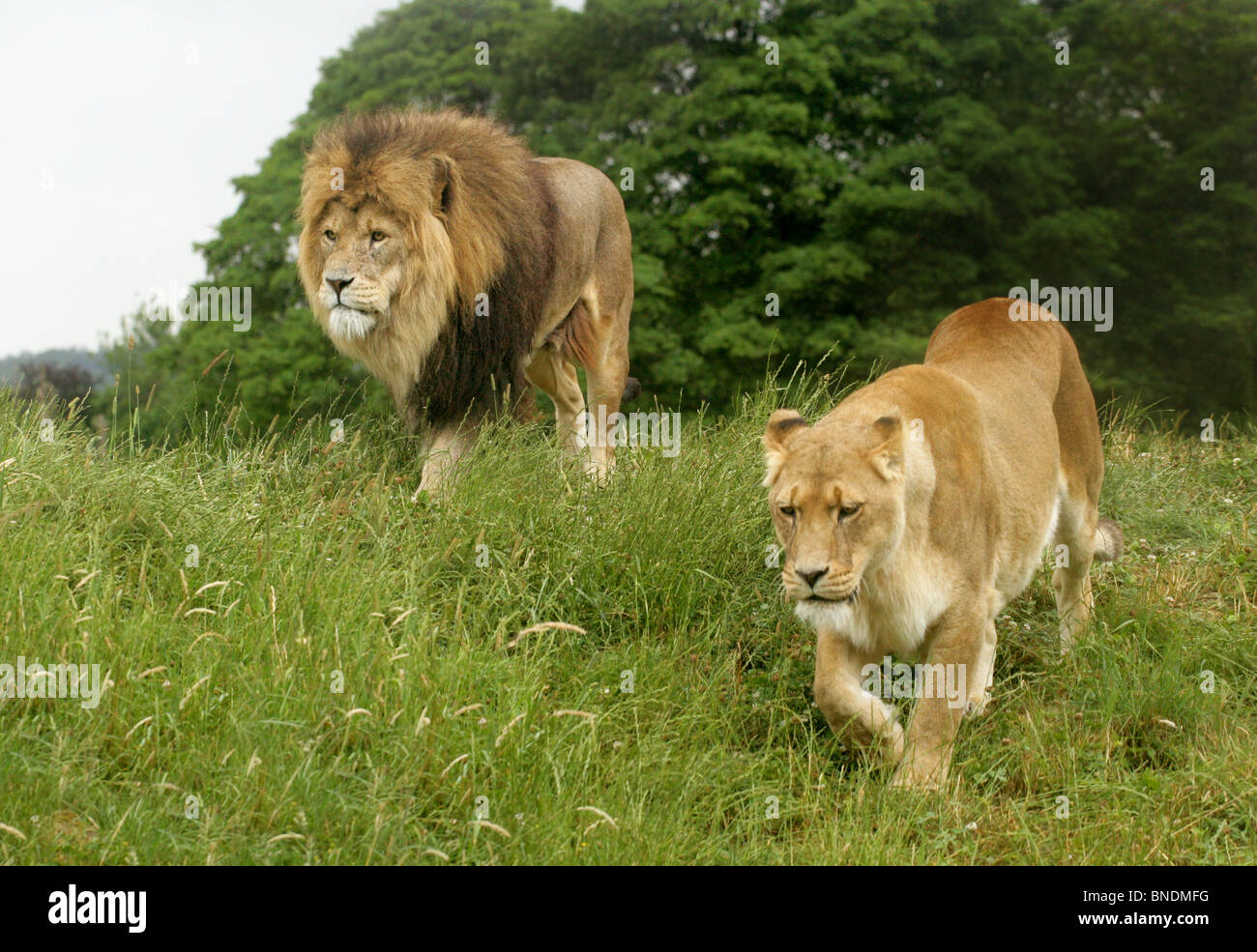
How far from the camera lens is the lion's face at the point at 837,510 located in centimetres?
419

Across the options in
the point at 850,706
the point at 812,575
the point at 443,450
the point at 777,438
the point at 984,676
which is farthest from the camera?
the point at 443,450

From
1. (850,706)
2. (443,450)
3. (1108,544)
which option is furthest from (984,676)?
(443,450)

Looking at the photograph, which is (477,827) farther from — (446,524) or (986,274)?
(986,274)

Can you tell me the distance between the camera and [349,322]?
6773 millimetres

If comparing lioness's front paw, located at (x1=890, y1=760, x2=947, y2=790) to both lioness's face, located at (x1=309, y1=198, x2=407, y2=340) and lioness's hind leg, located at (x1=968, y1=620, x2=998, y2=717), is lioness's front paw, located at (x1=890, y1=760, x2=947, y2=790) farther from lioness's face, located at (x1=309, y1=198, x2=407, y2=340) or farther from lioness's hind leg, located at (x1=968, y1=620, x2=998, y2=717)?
lioness's face, located at (x1=309, y1=198, x2=407, y2=340)

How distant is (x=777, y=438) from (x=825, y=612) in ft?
2.30

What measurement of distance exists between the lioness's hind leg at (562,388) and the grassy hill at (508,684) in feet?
5.28

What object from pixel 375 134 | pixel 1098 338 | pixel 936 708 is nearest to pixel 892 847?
pixel 936 708

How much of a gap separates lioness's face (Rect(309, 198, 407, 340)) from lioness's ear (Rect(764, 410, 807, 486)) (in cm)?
290

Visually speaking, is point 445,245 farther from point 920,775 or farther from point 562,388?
point 920,775

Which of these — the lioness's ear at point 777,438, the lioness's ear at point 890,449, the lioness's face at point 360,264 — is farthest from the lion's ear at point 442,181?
the lioness's ear at point 890,449

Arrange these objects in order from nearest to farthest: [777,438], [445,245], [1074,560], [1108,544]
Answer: [777,438] < [1074,560] < [1108,544] < [445,245]

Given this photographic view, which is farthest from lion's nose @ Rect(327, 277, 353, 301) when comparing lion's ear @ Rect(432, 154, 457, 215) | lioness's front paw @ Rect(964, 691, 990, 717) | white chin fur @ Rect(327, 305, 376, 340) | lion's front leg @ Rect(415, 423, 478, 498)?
lioness's front paw @ Rect(964, 691, 990, 717)

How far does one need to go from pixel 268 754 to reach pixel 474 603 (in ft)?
5.42
